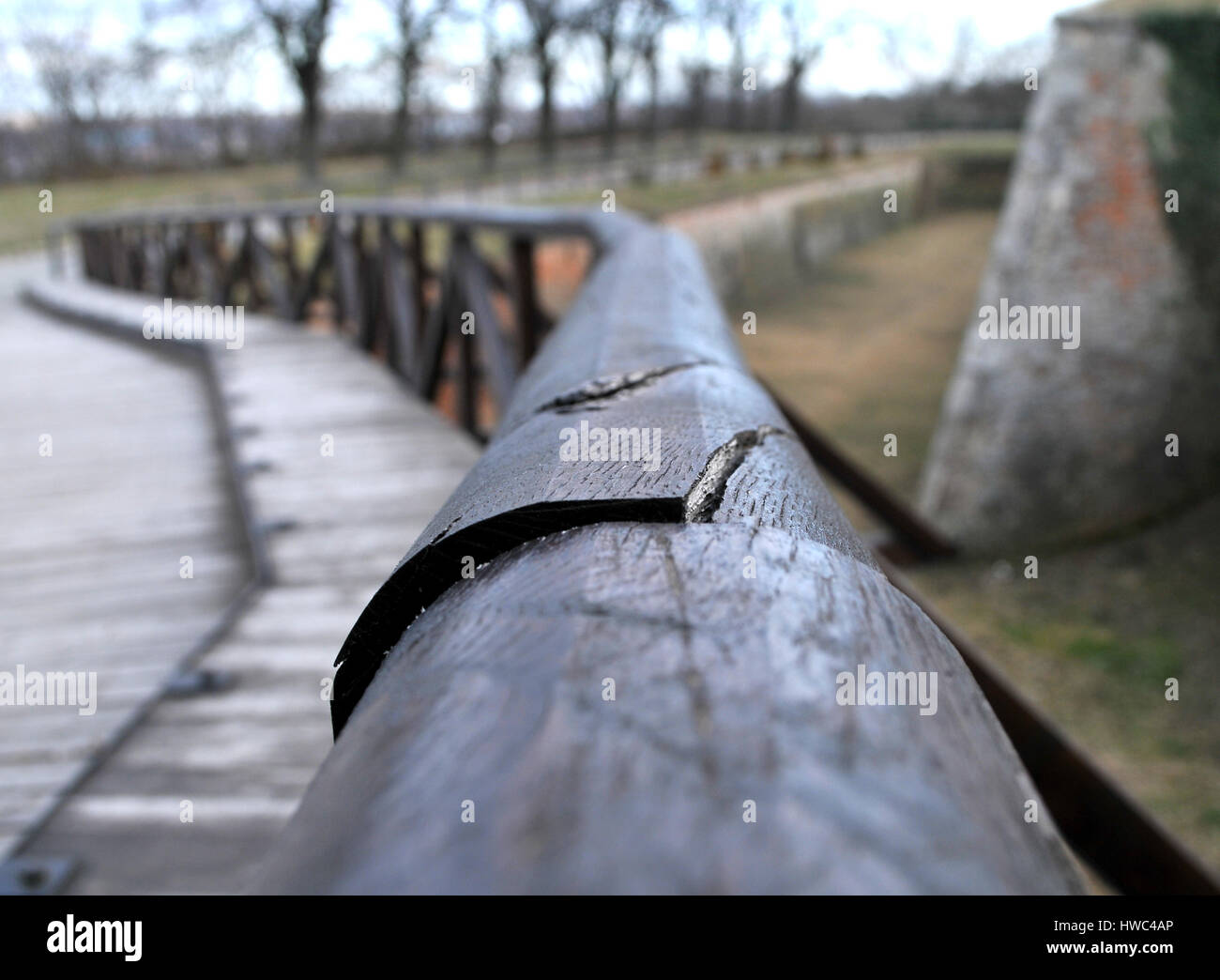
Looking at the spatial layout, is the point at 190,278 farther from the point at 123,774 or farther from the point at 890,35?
the point at 890,35

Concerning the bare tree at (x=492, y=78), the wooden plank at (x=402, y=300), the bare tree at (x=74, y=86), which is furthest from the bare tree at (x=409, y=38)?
the wooden plank at (x=402, y=300)

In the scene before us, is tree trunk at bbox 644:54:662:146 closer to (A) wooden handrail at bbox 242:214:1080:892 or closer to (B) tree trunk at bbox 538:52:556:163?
(B) tree trunk at bbox 538:52:556:163

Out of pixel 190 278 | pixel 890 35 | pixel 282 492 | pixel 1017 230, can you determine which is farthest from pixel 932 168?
pixel 282 492

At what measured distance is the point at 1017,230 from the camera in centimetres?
962

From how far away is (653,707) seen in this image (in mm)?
433

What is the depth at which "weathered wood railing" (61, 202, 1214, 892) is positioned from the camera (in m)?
0.37

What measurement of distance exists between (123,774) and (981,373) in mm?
9156
